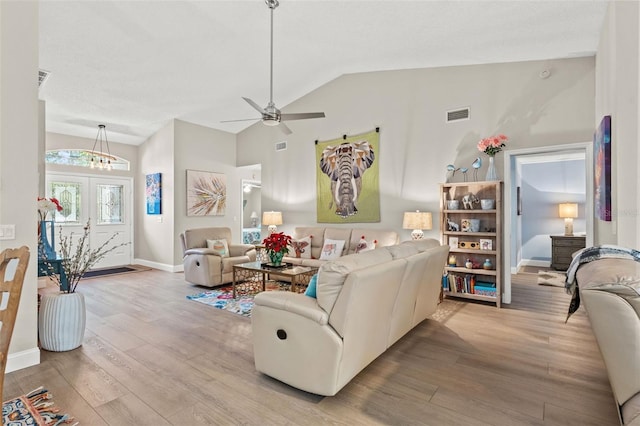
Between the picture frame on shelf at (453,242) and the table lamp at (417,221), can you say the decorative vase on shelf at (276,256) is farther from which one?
the picture frame on shelf at (453,242)

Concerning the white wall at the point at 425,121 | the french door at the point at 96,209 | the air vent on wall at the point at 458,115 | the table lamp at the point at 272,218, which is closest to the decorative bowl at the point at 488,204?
the white wall at the point at 425,121

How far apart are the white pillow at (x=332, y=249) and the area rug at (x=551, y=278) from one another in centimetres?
355

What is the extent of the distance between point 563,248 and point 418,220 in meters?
4.17

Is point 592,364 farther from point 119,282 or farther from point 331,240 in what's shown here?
point 119,282

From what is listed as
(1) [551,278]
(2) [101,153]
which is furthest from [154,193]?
(1) [551,278]

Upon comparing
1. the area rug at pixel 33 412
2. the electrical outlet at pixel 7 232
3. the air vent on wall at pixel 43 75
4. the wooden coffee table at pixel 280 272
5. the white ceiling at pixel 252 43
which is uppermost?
the white ceiling at pixel 252 43

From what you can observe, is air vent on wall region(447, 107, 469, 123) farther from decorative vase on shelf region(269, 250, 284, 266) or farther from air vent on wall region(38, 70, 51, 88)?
Answer: air vent on wall region(38, 70, 51, 88)

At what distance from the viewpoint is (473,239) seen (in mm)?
4863

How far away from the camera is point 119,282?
5.88 meters

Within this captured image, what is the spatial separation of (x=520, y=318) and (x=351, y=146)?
3736 mm

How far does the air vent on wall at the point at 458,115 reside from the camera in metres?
4.97

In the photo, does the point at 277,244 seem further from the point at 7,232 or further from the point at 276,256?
the point at 7,232

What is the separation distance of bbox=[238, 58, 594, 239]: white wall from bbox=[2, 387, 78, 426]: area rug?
469cm

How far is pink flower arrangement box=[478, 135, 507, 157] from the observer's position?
449cm
